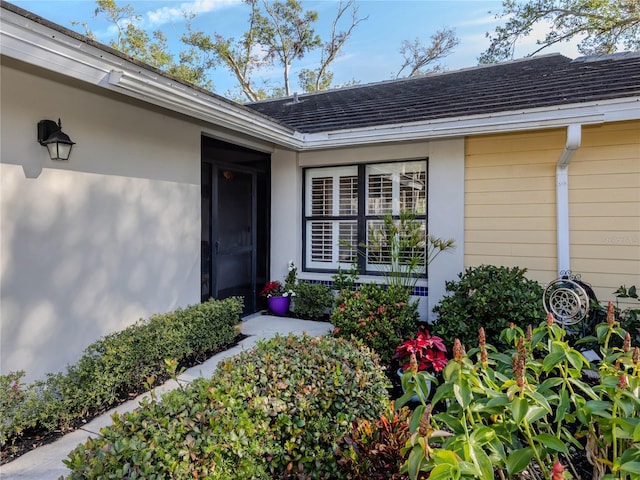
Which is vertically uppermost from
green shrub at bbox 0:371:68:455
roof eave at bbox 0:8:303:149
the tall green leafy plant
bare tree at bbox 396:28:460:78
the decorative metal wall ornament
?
bare tree at bbox 396:28:460:78

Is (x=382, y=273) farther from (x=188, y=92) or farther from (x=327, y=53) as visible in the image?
(x=327, y=53)

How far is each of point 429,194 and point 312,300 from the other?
7.67 ft

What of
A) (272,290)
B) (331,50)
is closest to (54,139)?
(272,290)

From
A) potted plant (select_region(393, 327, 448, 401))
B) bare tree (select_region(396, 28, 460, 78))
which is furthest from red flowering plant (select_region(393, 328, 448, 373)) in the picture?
bare tree (select_region(396, 28, 460, 78))

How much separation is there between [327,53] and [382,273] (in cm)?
1629

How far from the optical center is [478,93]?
530 centimetres

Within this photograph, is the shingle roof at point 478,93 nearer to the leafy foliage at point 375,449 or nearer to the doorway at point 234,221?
the doorway at point 234,221

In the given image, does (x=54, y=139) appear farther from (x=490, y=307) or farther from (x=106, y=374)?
(x=490, y=307)

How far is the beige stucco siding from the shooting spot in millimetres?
4172

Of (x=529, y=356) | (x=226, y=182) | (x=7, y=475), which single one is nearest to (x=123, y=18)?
(x=226, y=182)

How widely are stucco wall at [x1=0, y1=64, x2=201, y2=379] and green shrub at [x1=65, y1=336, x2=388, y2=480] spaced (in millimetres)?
2059

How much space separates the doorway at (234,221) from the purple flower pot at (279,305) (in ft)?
1.07

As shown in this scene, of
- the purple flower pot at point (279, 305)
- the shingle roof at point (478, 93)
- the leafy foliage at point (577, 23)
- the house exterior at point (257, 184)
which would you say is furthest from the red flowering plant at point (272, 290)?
the leafy foliage at point (577, 23)

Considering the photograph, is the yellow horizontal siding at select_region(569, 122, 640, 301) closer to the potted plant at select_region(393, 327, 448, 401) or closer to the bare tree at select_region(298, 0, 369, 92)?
the potted plant at select_region(393, 327, 448, 401)
